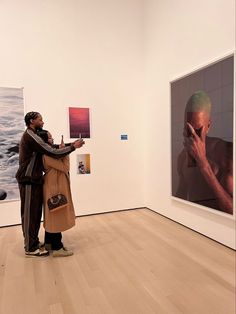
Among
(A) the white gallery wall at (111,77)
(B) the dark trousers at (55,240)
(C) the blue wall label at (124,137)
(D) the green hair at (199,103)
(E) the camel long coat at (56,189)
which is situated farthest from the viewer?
(C) the blue wall label at (124,137)

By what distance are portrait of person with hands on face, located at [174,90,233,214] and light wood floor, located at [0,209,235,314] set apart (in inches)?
20.0

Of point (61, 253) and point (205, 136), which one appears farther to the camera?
point (205, 136)

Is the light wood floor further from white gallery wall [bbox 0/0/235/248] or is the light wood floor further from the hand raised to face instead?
the hand raised to face

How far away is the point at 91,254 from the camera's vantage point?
2.85 metres

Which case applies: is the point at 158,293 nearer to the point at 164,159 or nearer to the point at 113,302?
the point at 113,302

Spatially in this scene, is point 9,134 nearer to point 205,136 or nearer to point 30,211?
point 30,211

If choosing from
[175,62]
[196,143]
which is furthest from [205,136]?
[175,62]

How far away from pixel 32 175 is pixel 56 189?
29 cm

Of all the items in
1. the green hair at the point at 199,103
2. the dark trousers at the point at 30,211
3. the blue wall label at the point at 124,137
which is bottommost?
the dark trousers at the point at 30,211

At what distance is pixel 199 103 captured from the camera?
128 inches

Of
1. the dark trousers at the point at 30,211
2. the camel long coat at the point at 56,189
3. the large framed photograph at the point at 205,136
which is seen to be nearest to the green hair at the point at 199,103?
the large framed photograph at the point at 205,136

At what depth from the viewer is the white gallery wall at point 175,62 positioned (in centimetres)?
292

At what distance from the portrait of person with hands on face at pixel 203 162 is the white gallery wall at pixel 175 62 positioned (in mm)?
171

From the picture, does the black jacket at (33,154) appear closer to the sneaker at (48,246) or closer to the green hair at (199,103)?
the sneaker at (48,246)
